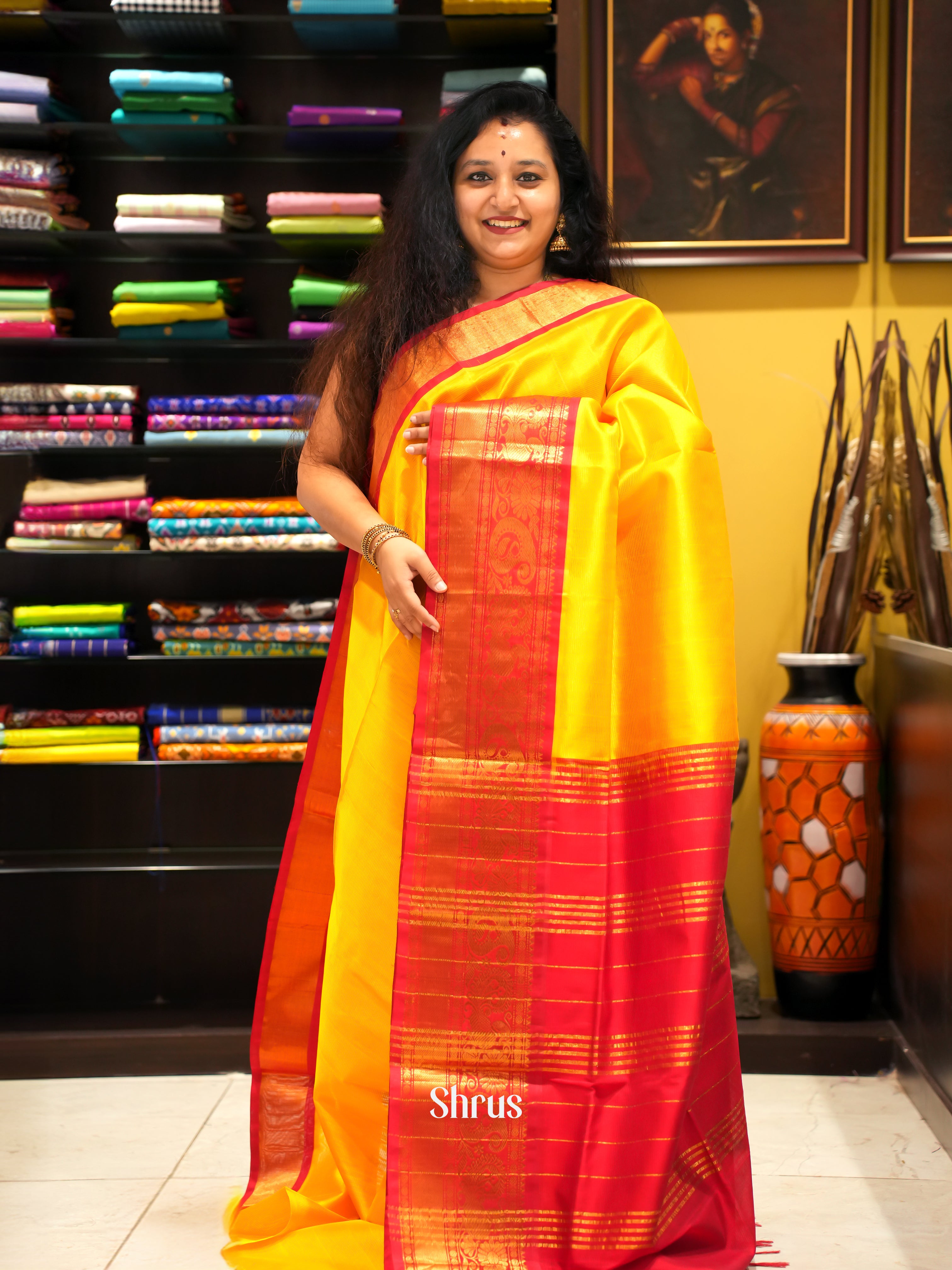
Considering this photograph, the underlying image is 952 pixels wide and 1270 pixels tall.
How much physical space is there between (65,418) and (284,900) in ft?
4.58

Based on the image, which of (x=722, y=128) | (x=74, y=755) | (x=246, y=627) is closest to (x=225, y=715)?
(x=246, y=627)

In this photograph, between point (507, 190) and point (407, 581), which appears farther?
point (507, 190)

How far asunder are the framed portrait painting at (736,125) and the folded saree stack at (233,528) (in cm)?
101

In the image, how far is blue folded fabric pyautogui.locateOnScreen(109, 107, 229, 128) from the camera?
2520mm

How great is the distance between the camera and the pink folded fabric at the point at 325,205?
2506 millimetres

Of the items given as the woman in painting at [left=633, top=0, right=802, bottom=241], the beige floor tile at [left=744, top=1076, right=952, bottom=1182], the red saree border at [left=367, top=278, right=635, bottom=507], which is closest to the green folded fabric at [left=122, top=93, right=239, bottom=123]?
the woman in painting at [left=633, top=0, right=802, bottom=241]

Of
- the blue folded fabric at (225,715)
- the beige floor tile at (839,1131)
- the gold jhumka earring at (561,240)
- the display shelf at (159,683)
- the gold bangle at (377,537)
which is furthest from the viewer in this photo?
the display shelf at (159,683)

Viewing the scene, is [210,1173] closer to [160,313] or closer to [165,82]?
[160,313]

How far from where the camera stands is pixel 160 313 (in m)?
2.57

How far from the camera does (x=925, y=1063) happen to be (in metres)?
2.19

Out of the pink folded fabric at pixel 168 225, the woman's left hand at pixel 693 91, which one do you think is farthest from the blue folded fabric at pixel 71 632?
the woman's left hand at pixel 693 91

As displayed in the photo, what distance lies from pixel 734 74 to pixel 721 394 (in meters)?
0.73

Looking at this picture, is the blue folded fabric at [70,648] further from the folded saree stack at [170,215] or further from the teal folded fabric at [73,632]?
the folded saree stack at [170,215]

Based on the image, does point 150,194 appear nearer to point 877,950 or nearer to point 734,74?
point 734,74
